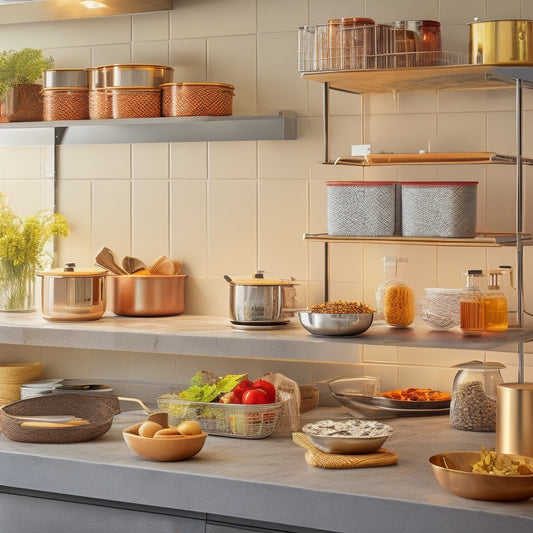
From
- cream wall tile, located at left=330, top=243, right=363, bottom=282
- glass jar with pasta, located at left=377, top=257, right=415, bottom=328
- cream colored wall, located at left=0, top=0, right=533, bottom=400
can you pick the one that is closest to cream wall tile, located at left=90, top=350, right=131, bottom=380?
cream colored wall, located at left=0, top=0, right=533, bottom=400

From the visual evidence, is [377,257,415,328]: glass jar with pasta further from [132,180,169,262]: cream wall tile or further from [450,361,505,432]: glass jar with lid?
[132,180,169,262]: cream wall tile

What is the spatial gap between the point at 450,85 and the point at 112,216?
121cm

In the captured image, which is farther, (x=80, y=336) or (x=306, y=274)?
(x=306, y=274)

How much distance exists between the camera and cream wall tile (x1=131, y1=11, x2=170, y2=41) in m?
3.24

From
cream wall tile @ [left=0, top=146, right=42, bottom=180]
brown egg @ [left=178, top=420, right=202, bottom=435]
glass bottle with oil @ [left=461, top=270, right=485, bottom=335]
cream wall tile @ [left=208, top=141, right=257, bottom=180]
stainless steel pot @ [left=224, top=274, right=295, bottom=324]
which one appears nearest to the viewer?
brown egg @ [left=178, top=420, right=202, bottom=435]

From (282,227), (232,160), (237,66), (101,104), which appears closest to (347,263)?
(282,227)

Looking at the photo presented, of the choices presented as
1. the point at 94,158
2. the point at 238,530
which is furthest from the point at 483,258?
the point at 94,158

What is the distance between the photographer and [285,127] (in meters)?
3.02

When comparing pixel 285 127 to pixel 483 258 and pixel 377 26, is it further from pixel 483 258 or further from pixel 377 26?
pixel 483 258

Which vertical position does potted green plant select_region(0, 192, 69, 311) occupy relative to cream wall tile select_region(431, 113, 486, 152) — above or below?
below

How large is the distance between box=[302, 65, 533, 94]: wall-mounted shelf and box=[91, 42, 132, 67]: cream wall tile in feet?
2.56

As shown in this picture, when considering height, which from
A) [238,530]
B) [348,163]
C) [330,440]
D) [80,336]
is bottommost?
[238,530]

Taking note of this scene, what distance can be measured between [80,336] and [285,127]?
0.86m

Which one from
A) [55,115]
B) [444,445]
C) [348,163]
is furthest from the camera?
[55,115]
